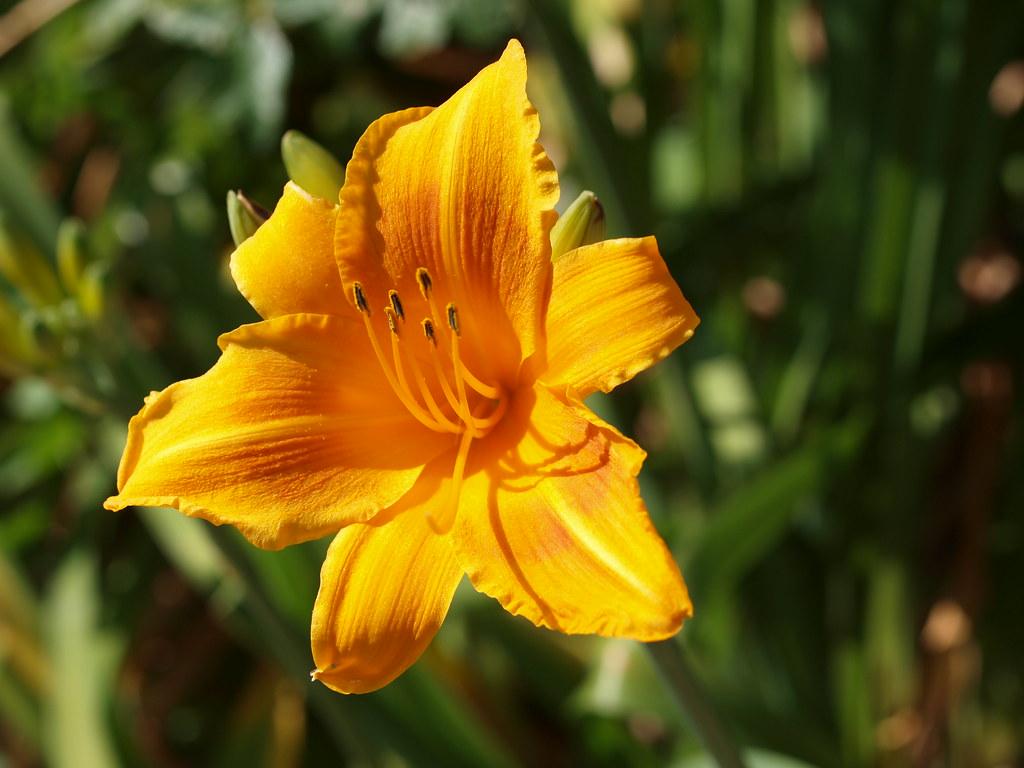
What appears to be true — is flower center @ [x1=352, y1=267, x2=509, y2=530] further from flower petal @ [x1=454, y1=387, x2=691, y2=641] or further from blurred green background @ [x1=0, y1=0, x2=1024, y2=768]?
blurred green background @ [x1=0, y1=0, x2=1024, y2=768]

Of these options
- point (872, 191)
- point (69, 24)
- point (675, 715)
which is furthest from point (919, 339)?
point (69, 24)

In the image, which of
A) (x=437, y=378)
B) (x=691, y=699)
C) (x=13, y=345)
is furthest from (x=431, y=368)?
(x=13, y=345)

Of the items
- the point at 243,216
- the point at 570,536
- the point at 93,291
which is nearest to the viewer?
the point at 570,536

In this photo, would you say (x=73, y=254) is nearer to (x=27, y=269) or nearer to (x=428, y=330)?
Result: (x=27, y=269)

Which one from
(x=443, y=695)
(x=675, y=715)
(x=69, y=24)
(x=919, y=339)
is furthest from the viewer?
(x=69, y=24)

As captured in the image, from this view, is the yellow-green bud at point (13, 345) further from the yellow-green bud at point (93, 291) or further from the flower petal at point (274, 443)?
the flower petal at point (274, 443)

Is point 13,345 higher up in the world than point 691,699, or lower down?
higher up

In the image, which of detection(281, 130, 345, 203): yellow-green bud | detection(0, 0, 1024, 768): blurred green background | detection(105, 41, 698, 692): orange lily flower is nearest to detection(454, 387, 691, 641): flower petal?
detection(105, 41, 698, 692): orange lily flower

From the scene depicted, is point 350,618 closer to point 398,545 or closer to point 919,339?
point 398,545
